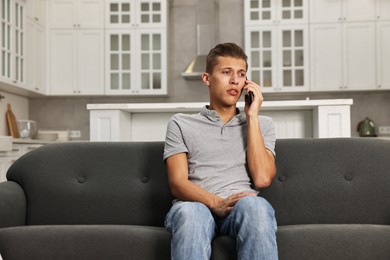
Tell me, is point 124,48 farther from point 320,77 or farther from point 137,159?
point 137,159

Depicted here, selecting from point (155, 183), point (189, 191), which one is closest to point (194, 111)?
point (155, 183)

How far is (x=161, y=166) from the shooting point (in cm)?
220

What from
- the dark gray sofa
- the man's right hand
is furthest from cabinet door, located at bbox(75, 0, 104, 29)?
the man's right hand

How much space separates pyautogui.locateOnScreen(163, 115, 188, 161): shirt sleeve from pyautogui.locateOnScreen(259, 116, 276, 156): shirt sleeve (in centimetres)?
30

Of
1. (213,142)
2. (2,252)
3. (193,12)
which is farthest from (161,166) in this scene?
(193,12)

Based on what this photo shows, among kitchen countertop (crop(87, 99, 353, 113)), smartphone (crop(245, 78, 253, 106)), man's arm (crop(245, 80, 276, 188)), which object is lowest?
man's arm (crop(245, 80, 276, 188))

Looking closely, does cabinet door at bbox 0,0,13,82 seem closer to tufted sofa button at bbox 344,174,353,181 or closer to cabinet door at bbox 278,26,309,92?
cabinet door at bbox 278,26,309,92

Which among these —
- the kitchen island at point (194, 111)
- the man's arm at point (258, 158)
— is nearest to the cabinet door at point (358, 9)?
the kitchen island at point (194, 111)

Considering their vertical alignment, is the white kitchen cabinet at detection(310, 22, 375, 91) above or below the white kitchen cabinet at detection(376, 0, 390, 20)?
below

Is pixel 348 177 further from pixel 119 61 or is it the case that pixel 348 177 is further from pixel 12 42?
pixel 119 61

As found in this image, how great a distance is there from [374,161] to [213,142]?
0.67 meters

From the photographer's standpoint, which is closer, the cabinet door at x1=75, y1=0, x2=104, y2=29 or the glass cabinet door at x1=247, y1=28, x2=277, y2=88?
the glass cabinet door at x1=247, y1=28, x2=277, y2=88

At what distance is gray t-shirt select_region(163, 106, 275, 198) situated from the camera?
74.5 inches

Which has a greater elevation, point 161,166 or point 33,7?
point 33,7
